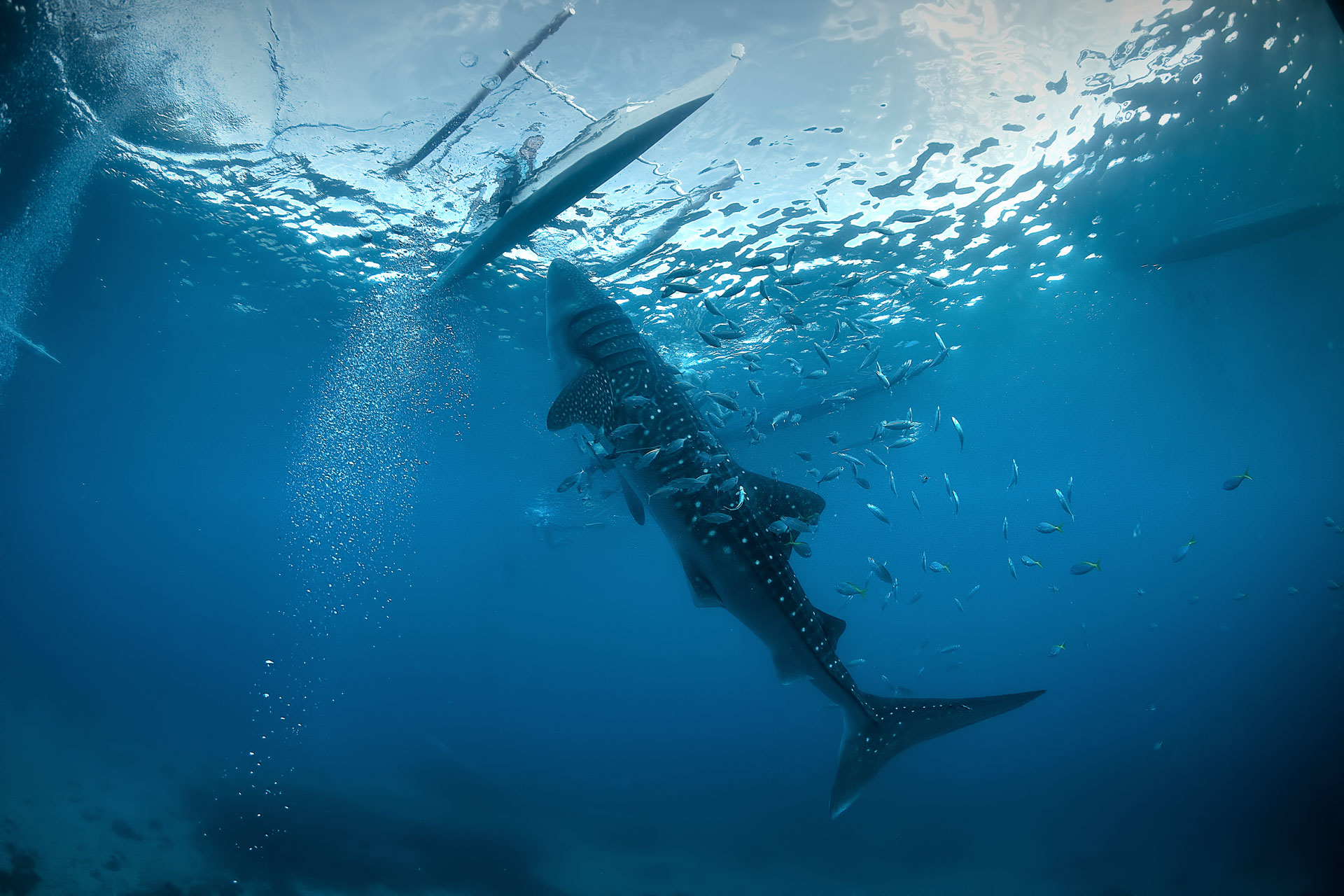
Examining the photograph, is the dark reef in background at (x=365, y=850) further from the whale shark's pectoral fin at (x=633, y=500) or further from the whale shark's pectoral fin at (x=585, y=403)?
the whale shark's pectoral fin at (x=585, y=403)

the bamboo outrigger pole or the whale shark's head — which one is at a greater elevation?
the bamboo outrigger pole

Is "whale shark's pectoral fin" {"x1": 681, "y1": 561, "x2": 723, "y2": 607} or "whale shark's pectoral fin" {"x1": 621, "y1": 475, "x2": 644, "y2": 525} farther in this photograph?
"whale shark's pectoral fin" {"x1": 621, "y1": 475, "x2": 644, "y2": 525}

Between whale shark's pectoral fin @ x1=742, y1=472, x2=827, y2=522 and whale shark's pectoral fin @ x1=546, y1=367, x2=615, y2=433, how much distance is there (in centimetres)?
150

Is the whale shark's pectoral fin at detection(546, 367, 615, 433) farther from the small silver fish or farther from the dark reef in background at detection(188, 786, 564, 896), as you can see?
the dark reef in background at detection(188, 786, 564, 896)

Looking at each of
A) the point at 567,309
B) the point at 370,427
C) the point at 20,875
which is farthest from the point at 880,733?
the point at 370,427

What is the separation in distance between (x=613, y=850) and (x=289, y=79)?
65.4 feet

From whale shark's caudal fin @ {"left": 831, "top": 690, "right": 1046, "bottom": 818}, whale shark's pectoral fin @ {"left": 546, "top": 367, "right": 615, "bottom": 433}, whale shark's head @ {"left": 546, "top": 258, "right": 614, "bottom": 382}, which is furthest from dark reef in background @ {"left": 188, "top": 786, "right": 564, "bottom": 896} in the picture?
whale shark's head @ {"left": 546, "top": 258, "right": 614, "bottom": 382}

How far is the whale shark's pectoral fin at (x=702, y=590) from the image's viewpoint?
4.37 meters

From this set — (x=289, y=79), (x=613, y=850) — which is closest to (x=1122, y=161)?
(x=289, y=79)

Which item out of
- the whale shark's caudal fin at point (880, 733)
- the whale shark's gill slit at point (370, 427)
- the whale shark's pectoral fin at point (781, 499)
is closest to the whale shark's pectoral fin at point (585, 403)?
the whale shark's pectoral fin at point (781, 499)

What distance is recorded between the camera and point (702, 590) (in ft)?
14.4

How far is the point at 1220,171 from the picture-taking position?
531 inches

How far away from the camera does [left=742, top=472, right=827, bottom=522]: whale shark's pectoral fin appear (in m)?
Result: 4.36

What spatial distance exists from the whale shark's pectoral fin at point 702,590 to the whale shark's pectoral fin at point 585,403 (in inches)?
63.7
